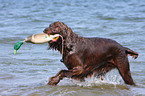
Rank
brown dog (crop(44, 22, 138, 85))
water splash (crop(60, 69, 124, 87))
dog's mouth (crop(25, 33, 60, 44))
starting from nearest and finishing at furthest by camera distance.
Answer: dog's mouth (crop(25, 33, 60, 44)) → brown dog (crop(44, 22, 138, 85)) → water splash (crop(60, 69, 124, 87))

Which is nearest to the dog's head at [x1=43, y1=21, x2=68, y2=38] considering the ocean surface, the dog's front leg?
the dog's front leg

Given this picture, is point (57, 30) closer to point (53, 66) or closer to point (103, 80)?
point (103, 80)

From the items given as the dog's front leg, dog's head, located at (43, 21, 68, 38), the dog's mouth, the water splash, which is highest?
dog's head, located at (43, 21, 68, 38)

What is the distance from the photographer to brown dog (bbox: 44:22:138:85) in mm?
5781

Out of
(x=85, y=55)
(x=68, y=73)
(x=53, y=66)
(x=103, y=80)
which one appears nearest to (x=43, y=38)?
(x=68, y=73)

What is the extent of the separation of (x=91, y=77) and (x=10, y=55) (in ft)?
11.7

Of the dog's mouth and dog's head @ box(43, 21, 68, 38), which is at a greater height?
dog's head @ box(43, 21, 68, 38)

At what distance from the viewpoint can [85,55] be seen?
6.01 m

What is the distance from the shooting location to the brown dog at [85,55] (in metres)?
5.78

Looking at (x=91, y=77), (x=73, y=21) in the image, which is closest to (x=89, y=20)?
(x=73, y=21)

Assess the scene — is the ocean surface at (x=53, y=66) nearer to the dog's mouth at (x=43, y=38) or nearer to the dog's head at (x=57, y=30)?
the dog's mouth at (x=43, y=38)

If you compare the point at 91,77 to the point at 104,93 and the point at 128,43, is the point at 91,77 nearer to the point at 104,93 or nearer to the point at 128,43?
the point at 104,93

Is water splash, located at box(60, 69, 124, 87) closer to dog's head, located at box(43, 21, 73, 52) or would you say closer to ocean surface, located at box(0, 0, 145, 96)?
ocean surface, located at box(0, 0, 145, 96)

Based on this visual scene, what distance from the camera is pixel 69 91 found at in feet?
19.4
